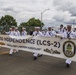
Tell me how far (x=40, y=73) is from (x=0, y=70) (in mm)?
1733

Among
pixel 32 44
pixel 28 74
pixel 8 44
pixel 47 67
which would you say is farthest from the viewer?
pixel 8 44

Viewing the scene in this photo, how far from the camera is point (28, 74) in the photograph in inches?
306

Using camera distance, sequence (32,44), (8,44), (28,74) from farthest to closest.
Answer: (8,44) → (32,44) → (28,74)

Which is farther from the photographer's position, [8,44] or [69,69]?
[8,44]

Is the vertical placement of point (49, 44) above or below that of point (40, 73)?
above

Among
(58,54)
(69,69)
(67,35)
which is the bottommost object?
(69,69)

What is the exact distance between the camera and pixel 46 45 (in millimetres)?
9891

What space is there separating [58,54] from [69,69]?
0.91 meters

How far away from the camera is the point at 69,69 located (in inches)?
347

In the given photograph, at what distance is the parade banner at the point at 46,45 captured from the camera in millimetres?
8781

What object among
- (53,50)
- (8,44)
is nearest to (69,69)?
(53,50)

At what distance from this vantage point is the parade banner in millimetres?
8781

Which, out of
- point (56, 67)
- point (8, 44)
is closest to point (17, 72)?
point (56, 67)

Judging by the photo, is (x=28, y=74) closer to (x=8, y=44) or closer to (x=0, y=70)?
(x=0, y=70)
